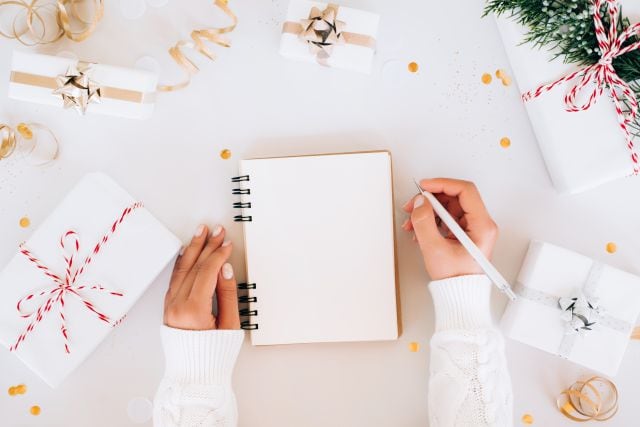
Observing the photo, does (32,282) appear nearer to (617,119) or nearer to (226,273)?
(226,273)

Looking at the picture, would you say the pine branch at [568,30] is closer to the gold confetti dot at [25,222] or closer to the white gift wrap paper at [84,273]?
the white gift wrap paper at [84,273]

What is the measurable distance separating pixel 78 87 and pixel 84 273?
301 mm

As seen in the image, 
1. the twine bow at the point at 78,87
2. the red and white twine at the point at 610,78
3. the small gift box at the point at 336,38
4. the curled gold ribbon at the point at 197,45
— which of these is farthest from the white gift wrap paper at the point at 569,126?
the twine bow at the point at 78,87

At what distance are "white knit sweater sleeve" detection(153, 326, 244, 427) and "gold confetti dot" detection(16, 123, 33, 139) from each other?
408mm

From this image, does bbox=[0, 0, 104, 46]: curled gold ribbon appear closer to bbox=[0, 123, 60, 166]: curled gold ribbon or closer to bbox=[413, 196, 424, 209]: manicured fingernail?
bbox=[0, 123, 60, 166]: curled gold ribbon

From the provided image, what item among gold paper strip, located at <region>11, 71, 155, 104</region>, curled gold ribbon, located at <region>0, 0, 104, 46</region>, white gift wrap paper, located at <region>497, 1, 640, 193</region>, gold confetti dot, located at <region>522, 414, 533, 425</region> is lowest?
gold confetti dot, located at <region>522, 414, 533, 425</region>

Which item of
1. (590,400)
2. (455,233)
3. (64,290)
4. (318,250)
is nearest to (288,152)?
(318,250)

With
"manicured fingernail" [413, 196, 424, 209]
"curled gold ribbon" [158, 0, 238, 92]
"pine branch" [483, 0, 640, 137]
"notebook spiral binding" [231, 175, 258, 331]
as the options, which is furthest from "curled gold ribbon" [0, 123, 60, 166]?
"pine branch" [483, 0, 640, 137]

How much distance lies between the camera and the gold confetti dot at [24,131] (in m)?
0.92

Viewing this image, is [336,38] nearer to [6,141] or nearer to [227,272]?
[227,272]

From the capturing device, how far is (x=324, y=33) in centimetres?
86

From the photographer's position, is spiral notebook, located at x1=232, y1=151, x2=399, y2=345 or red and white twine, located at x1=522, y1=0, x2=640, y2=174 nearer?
red and white twine, located at x1=522, y1=0, x2=640, y2=174

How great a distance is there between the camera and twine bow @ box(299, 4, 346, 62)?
86 cm

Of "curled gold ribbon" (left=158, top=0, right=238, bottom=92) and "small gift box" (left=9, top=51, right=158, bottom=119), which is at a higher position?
"curled gold ribbon" (left=158, top=0, right=238, bottom=92)
